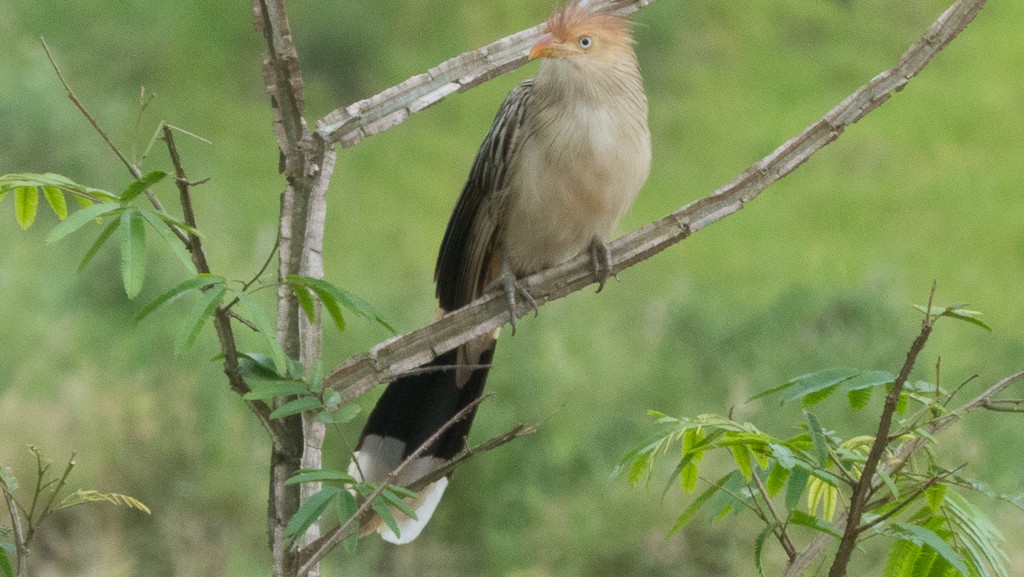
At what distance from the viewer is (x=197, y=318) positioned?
1.73 ft

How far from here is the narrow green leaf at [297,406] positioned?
58 cm

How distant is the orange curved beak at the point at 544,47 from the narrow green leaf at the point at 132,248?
39cm

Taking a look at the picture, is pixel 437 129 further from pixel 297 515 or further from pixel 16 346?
pixel 297 515

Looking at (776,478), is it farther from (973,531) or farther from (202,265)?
(202,265)

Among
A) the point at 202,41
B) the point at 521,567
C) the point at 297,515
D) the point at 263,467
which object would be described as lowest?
the point at 521,567

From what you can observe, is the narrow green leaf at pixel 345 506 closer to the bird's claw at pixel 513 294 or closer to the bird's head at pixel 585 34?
the bird's claw at pixel 513 294

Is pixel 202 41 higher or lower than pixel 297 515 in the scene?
higher

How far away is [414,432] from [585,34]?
395 mm

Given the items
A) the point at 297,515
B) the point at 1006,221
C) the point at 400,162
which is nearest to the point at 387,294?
the point at 400,162

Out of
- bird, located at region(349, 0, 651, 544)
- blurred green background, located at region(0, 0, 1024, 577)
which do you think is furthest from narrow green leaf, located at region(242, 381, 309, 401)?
blurred green background, located at region(0, 0, 1024, 577)

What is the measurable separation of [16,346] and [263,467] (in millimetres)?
388

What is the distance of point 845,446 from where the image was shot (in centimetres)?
72

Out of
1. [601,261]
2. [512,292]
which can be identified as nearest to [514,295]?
[512,292]

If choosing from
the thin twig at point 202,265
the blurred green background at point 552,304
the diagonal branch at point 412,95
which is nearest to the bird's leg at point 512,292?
the diagonal branch at point 412,95
